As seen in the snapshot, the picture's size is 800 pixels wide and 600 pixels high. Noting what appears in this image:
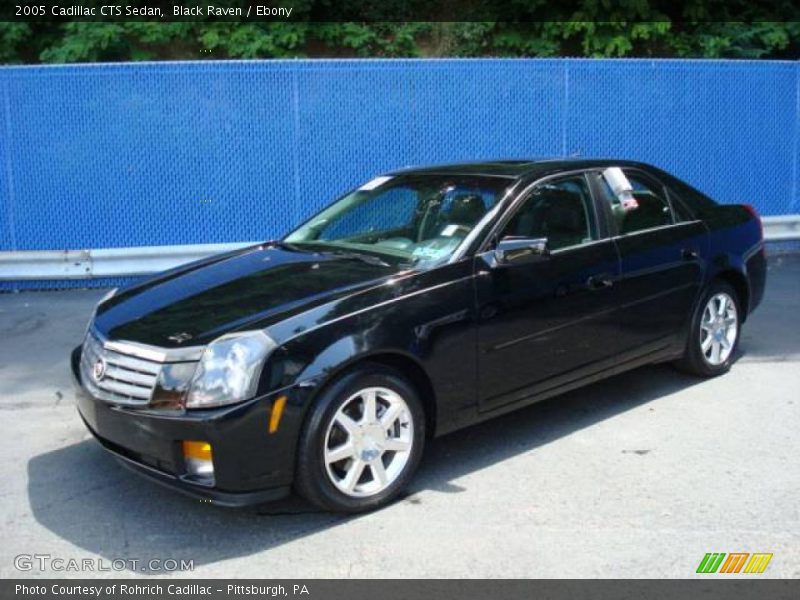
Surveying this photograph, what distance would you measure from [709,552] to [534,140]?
23.0 feet

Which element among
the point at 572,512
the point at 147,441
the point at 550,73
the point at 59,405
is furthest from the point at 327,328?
the point at 550,73

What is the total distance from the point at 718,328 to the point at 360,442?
3.18 metres

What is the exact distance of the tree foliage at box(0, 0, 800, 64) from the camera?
11359 millimetres

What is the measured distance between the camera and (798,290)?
8.82m

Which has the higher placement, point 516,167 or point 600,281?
point 516,167

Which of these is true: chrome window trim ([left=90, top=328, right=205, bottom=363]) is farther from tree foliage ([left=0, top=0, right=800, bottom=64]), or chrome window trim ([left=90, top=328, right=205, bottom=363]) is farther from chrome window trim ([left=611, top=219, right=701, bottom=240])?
tree foliage ([left=0, top=0, right=800, bottom=64])

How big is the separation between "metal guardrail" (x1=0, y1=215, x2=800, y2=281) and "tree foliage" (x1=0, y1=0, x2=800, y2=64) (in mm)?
3267

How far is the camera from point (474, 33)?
12438 mm

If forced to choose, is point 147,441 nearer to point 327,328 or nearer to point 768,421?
point 327,328

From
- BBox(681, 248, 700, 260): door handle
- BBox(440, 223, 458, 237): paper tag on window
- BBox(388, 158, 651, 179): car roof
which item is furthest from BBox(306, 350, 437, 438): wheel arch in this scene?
BBox(681, 248, 700, 260): door handle

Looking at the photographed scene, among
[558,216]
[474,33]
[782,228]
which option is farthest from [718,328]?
[474,33]

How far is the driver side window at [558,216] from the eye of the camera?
187 inches

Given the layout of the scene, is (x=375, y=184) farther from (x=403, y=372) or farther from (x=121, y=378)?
(x=121, y=378)

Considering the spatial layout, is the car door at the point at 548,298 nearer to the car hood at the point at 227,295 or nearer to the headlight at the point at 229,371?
the car hood at the point at 227,295
